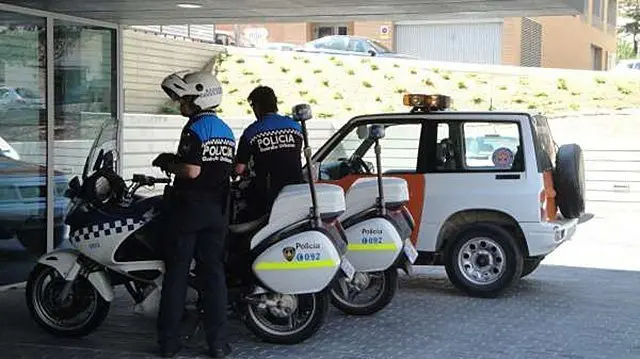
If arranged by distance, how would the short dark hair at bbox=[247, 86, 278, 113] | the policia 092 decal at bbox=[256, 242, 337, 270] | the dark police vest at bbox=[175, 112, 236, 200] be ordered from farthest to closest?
the short dark hair at bbox=[247, 86, 278, 113], the policia 092 decal at bbox=[256, 242, 337, 270], the dark police vest at bbox=[175, 112, 236, 200]

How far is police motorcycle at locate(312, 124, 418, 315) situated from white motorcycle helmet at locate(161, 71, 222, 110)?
5.63 ft

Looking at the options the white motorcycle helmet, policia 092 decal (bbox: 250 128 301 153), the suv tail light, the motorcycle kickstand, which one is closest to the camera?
the white motorcycle helmet

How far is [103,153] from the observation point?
7.24 m

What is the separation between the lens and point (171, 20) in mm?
10820

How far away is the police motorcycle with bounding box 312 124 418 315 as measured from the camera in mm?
7465

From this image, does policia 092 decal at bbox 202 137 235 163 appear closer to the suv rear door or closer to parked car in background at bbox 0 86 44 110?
the suv rear door

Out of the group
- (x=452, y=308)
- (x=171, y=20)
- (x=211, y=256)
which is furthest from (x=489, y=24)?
(x=211, y=256)

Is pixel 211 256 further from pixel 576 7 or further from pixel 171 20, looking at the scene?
pixel 171 20

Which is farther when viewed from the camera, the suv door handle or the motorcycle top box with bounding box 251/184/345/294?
the suv door handle

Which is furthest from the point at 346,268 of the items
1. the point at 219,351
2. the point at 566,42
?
the point at 566,42

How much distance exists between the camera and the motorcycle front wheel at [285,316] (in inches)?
263

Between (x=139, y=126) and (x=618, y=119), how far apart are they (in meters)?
10.7

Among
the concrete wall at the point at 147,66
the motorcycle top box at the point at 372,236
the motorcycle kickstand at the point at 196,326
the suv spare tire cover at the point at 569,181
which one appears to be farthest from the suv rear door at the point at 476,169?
the concrete wall at the point at 147,66

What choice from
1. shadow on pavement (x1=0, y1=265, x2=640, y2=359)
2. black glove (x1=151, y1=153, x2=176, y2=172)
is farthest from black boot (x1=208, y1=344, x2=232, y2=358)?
black glove (x1=151, y1=153, x2=176, y2=172)
